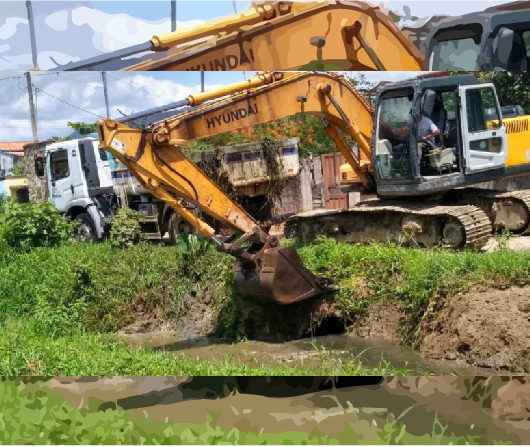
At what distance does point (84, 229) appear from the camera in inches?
372

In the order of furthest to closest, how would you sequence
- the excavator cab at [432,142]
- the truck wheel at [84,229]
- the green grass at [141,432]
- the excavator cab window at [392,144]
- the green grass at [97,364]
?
1. the truck wheel at [84,229]
2. the excavator cab window at [392,144]
3. the excavator cab at [432,142]
4. the green grass at [97,364]
5. the green grass at [141,432]

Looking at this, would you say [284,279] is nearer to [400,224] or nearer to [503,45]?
[400,224]

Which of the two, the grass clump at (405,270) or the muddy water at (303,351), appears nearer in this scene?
the muddy water at (303,351)

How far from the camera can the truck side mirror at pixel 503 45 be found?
8.08 feet

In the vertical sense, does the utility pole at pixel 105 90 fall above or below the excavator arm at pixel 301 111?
below

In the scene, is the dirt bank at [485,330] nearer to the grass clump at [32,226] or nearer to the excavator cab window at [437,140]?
the excavator cab window at [437,140]

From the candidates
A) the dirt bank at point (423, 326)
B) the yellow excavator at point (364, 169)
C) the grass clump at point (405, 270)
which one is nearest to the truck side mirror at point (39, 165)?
the yellow excavator at point (364, 169)

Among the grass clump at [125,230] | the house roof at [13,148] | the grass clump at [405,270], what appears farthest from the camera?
the grass clump at [125,230]

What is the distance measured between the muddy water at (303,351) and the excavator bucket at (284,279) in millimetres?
420

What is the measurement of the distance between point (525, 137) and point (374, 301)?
219 cm

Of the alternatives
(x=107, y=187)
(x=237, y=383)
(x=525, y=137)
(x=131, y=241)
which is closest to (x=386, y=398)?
(x=237, y=383)

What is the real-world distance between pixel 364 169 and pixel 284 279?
5.56 ft

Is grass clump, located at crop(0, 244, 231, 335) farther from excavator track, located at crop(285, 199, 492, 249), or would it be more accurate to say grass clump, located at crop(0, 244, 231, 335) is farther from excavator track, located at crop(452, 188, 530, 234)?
excavator track, located at crop(452, 188, 530, 234)

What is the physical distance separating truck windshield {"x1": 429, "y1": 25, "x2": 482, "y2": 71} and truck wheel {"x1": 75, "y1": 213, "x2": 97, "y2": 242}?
7.17 metres
